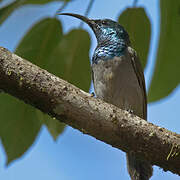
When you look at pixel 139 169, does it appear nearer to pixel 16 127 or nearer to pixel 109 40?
pixel 16 127

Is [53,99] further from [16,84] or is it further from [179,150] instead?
[179,150]

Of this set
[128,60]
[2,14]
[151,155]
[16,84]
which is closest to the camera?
[16,84]

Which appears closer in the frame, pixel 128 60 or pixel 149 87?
pixel 149 87

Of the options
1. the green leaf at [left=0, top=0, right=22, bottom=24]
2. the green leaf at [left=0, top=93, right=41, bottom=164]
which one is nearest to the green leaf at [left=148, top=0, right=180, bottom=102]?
the green leaf at [left=0, top=93, right=41, bottom=164]

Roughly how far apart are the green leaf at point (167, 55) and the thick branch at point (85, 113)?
0.65 metres

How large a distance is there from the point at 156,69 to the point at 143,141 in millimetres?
928

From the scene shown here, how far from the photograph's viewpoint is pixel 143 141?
261 cm

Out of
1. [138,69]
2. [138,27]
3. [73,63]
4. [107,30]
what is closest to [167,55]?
[138,27]

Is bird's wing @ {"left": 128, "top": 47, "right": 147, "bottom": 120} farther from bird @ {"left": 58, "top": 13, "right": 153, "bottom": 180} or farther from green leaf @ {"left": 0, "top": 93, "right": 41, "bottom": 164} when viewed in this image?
green leaf @ {"left": 0, "top": 93, "right": 41, "bottom": 164}

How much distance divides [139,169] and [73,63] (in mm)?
1344

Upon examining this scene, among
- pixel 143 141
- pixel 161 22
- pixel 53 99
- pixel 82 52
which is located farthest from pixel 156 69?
pixel 53 99

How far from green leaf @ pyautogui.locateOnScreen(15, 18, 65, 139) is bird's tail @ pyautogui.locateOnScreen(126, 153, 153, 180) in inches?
41.2

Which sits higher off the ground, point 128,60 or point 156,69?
point 156,69

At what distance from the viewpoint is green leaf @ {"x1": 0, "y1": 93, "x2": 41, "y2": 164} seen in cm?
305
